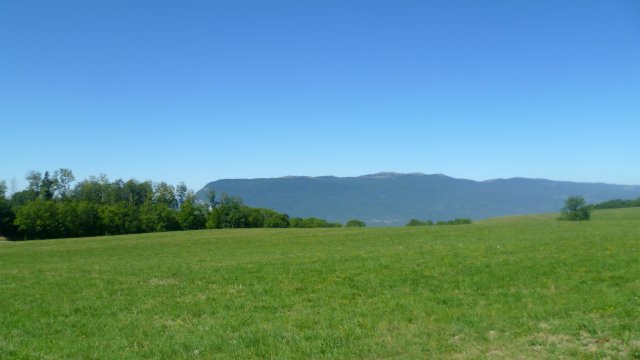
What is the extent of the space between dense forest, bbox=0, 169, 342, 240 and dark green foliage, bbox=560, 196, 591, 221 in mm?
52337

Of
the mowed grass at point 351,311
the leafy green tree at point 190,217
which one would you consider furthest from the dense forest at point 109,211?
the mowed grass at point 351,311

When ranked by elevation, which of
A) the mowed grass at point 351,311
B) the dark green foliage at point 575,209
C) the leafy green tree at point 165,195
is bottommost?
the mowed grass at point 351,311

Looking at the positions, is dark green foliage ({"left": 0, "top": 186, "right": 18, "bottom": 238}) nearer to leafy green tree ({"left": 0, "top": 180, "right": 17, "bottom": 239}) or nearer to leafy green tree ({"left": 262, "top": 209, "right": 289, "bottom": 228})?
leafy green tree ({"left": 0, "top": 180, "right": 17, "bottom": 239})

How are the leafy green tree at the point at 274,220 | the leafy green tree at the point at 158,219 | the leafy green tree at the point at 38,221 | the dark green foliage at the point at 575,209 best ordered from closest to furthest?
the leafy green tree at the point at 38,221
the dark green foliage at the point at 575,209
the leafy green tree at the point at 158,219
the leafy green tree at the point at 274,220

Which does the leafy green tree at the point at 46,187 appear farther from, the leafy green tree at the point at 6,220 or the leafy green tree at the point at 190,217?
the leafy green tree at the point at 190,217

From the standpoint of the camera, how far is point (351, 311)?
40.2 ft

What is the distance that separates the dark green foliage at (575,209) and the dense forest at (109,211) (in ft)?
172

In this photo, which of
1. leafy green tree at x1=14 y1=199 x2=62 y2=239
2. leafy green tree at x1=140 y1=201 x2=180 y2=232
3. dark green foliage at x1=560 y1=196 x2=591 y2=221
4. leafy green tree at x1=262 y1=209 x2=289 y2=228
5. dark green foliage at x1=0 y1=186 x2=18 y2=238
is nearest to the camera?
leafy green tree at x1=14 y1=199 x2=62 y2=239

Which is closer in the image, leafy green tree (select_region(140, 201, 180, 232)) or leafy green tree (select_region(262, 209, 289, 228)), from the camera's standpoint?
leafy green tree (select_region(140, 201, 180, 232))

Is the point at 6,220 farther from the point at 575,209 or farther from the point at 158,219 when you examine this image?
the point at 575,209

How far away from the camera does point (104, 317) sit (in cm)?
1316

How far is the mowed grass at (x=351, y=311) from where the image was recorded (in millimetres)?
9273

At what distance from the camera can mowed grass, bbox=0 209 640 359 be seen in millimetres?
9273

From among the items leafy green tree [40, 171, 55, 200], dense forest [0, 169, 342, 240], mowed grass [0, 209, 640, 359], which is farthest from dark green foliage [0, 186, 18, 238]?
mowed grass [0, 209, 640, 359]
